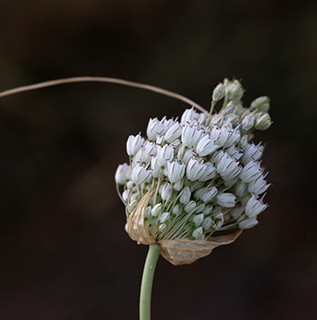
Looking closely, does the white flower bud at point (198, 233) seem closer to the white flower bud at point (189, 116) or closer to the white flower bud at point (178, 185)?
the white flower bud at point (178, 185)

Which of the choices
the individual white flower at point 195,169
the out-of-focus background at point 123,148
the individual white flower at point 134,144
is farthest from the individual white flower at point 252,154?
the out-of-focus background at point 123,148

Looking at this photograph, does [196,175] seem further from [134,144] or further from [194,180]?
[134,144]

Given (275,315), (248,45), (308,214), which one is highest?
(248,45)

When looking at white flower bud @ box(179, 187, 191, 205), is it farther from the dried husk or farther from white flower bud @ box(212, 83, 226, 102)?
white flower bud @ box(212, 83, 226, 102)

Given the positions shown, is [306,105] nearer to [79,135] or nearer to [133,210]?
[79,135]

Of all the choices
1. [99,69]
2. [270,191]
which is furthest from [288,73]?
[99,69]

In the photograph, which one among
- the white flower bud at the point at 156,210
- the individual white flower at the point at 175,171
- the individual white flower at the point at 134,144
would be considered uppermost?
the individual white flower at the point at 134,144

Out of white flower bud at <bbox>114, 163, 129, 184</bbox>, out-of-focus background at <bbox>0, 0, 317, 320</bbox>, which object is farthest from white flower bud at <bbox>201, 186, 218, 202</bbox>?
out-of-focus background at <bbox>0, 0, 317, 320</bbox>
